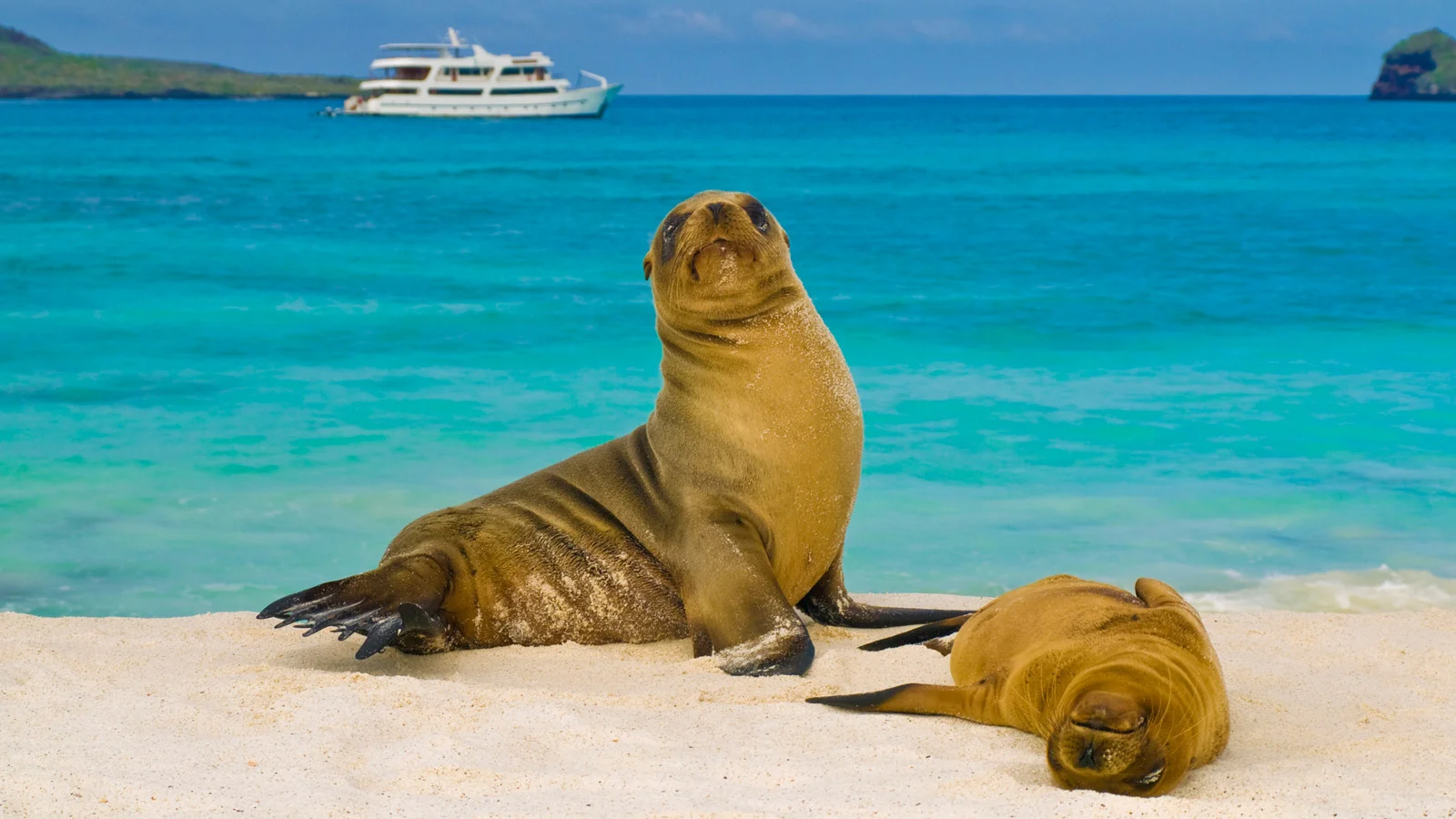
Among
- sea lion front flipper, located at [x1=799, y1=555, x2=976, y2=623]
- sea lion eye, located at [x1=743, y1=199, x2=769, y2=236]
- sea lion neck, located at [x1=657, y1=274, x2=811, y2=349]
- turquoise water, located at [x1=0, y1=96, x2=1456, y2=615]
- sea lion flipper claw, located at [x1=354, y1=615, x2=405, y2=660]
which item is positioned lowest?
turquoise water, located at [x1=0, y1=96, x2=1456, y2=615]

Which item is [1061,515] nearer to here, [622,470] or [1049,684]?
[622,470]

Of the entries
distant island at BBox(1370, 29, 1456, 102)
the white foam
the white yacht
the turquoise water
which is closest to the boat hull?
the white yacht

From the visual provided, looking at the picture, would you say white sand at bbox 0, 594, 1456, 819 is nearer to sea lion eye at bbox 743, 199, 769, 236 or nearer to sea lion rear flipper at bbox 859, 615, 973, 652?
sea lion rear flipper at bbox 859, 615, 973, 652

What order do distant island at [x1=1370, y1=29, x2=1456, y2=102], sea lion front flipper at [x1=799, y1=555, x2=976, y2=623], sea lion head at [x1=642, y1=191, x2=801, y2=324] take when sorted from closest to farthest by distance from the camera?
sea lion head at [x1=642, y1=191, x2=801, y2=324] → sea lion front flipper at [x1=799, y1=555, x2=976, y2=623] → distant island at [x1=1370, y1=29, x2=1456, y2=102]

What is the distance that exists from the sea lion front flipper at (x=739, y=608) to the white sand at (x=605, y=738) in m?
0.10

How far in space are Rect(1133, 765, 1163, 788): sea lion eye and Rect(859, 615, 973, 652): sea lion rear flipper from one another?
149cm

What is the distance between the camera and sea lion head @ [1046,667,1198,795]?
2.85 m

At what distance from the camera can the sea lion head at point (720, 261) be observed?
4.47 metres

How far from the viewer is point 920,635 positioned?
4.45 metres

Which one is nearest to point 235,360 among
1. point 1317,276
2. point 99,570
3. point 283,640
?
point 99,570

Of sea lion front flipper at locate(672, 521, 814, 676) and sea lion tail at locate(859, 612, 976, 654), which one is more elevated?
sea lion front flipper at locate(672, 521, 814, 676)

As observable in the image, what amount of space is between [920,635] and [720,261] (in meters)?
1.24

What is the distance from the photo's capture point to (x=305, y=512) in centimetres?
810

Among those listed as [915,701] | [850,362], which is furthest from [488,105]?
[915,701]
